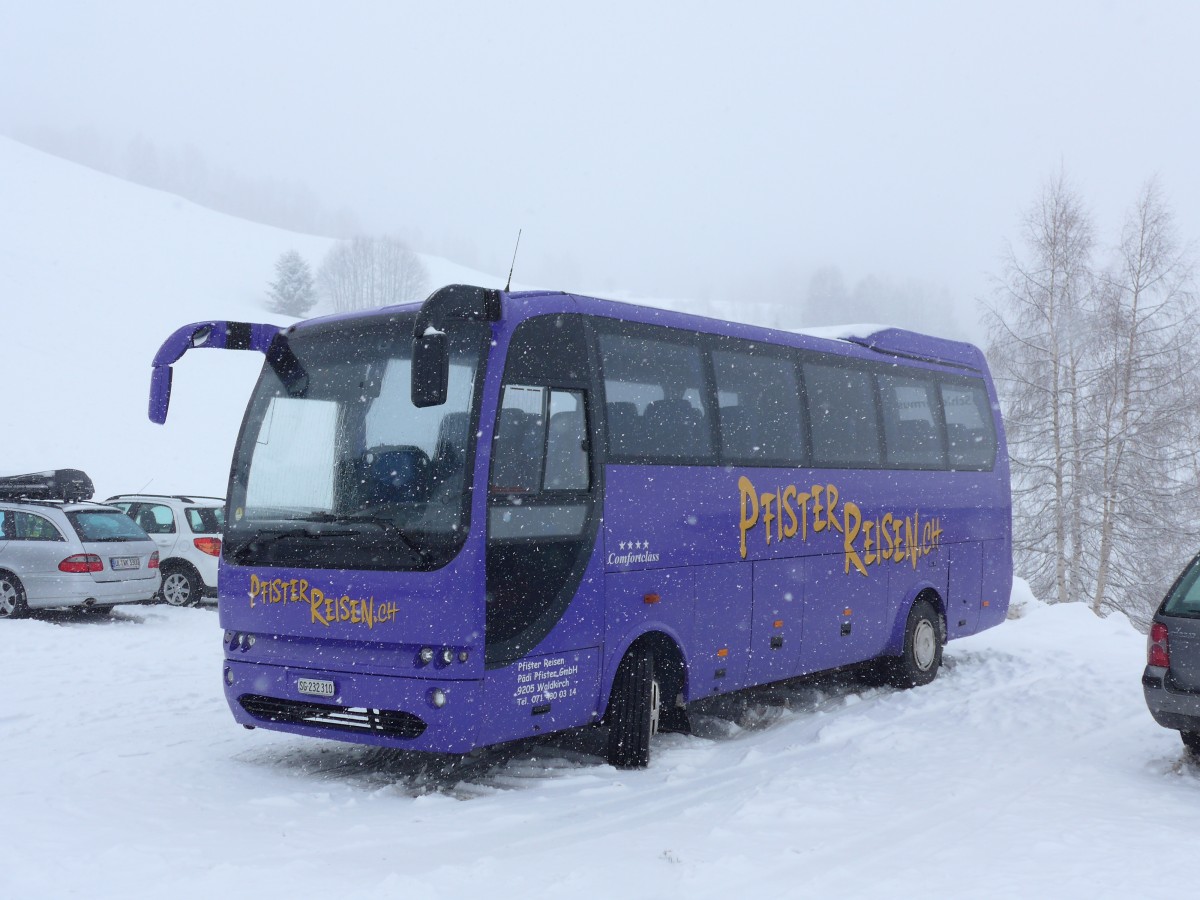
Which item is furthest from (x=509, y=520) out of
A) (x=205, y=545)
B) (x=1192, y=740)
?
(x=205, y=545)

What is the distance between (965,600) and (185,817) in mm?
9345

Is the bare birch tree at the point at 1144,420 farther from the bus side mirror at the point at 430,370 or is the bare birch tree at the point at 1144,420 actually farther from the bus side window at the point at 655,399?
the bus side mirror at the point at 430,370

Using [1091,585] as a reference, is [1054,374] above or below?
above

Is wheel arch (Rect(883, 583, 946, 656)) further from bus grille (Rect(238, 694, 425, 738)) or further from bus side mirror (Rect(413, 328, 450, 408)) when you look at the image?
bus side mirror (Rect(413, 328, 450, 408))

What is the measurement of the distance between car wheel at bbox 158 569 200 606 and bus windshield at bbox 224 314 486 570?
12.2 meters

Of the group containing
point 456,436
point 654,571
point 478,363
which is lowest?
point 654,571

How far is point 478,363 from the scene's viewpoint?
7512 millimetres

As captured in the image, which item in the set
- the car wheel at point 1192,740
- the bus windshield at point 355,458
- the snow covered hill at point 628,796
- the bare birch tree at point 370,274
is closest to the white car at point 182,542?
the snow covered hill at point 628,796

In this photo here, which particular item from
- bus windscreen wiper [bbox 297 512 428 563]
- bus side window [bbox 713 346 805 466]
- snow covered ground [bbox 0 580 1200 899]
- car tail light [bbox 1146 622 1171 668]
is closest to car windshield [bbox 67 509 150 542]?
snow covered ground [bbox 0 580 1200 899]

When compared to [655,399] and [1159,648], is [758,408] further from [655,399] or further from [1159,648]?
[1159,648]

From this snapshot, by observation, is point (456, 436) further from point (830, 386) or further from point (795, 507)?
point (830, 386)

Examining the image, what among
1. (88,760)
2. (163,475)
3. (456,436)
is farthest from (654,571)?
(163,475)

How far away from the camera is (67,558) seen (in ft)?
53.3

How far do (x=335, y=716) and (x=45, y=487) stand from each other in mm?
11953
